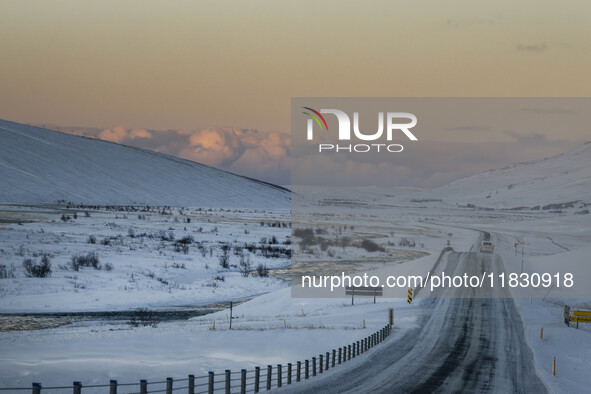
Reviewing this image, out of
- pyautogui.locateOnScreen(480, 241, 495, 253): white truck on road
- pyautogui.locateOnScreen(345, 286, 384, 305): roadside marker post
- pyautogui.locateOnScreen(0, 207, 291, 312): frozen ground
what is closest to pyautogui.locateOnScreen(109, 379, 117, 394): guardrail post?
pyautogui.locateOnScreen(0, 207, 291, 312): frozen ground

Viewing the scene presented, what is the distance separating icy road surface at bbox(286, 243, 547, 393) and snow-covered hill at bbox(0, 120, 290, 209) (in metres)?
112

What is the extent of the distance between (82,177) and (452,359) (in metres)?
153

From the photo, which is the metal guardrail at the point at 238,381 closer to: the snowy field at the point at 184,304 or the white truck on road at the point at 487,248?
the snowy field at the point at 184,304

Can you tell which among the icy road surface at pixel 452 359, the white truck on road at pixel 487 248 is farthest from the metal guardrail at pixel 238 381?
the white truck on road at pixel 487 248

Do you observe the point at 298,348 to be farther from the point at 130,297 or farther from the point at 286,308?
the point at 130,297

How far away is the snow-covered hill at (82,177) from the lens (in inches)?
5706

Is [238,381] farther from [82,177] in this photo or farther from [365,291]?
[82,177]

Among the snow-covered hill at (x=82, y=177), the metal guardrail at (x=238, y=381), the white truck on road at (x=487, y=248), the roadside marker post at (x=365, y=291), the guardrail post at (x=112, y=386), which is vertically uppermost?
the snow-covered hill at (x=82, y=177)

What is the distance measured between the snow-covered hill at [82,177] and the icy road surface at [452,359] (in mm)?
111552

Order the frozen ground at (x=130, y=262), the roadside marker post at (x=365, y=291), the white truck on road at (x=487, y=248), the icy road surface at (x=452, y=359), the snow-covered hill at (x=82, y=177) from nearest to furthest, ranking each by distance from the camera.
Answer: the icy road surface at (x=452, y=359) → the roadside marker post at (x=365, y=291) → the frozen ground at (x=130, y=262) → the white truck on road at (x=487, y=248) → the snow-covered hill at (x=82, y=177)

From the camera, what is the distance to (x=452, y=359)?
2498 centimetres

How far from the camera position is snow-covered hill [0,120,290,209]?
144925mm

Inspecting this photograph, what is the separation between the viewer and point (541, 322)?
34.7 metres

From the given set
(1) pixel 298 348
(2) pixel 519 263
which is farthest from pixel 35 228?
(1) pixel 298 348
